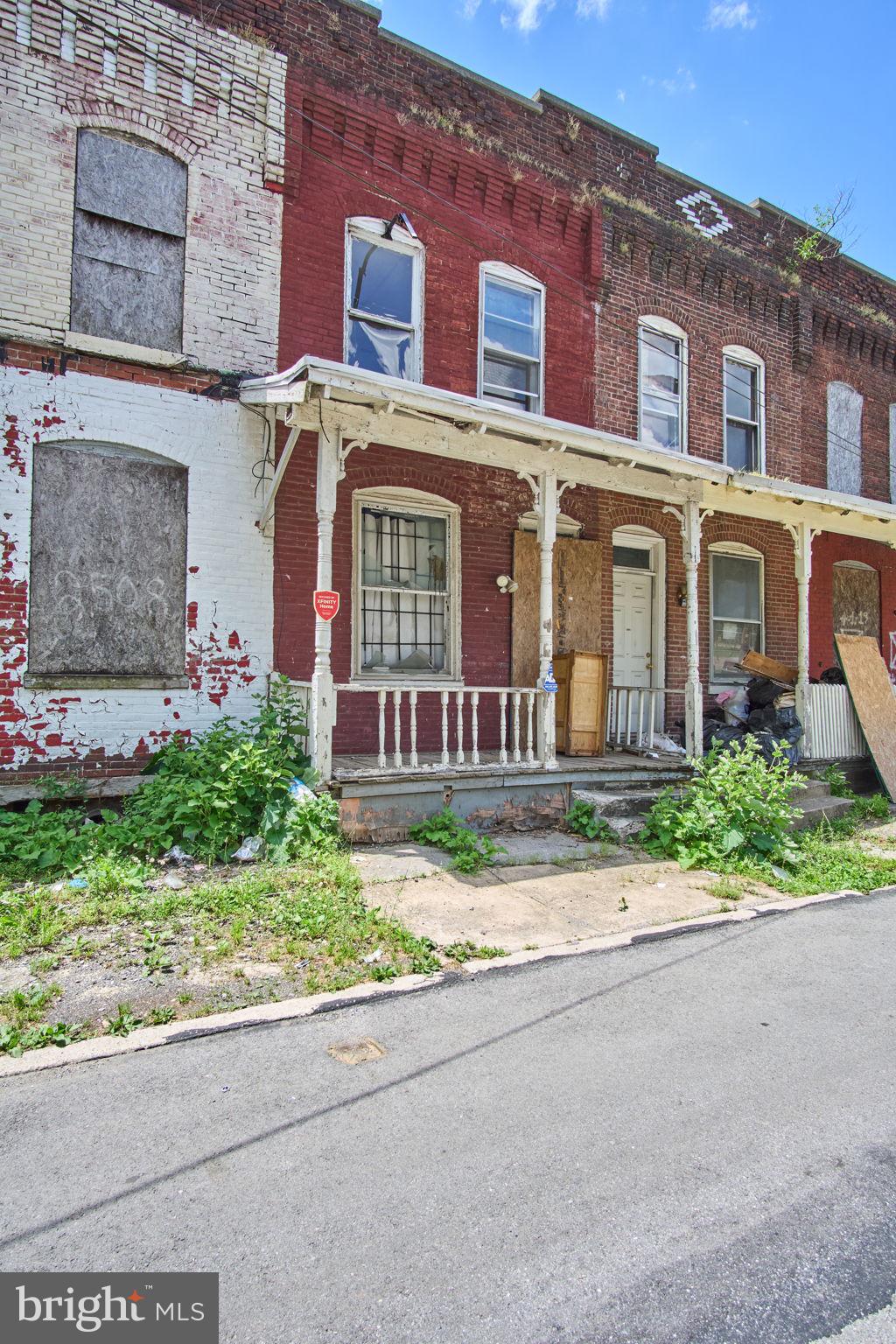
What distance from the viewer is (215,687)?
7.64m

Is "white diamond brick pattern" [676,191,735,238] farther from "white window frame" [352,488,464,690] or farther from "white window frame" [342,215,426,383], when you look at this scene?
"white window frame" [352,488,464,690]

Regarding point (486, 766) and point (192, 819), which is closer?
point (192, 819)

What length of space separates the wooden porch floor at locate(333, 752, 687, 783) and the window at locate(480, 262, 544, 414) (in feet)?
14.2

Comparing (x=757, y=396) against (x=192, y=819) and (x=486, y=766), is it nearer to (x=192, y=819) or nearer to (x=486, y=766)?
(x=486, y=766)

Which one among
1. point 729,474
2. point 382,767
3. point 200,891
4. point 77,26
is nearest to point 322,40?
point 77,26

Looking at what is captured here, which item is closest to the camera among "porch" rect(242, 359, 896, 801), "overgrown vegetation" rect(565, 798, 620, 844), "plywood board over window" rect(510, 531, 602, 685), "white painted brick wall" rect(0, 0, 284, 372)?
"porch" rect(242, 359, 896, 801)

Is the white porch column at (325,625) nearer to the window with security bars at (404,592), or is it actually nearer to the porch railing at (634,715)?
the window with security bars at (404,592)

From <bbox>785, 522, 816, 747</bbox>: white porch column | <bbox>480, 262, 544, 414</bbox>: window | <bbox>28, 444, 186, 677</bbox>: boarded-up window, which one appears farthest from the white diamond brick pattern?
<bbox>28, 444, 186, 677</bbox>: boarded-up window

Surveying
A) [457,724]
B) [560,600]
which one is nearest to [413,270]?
[560,600]

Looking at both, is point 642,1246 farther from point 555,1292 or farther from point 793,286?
point 793,286

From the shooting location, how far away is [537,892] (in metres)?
5.96

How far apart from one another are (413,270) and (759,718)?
6.87 meters

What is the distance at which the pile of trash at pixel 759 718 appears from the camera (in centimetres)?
973

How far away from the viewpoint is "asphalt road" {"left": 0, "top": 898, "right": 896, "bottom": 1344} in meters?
2.12
